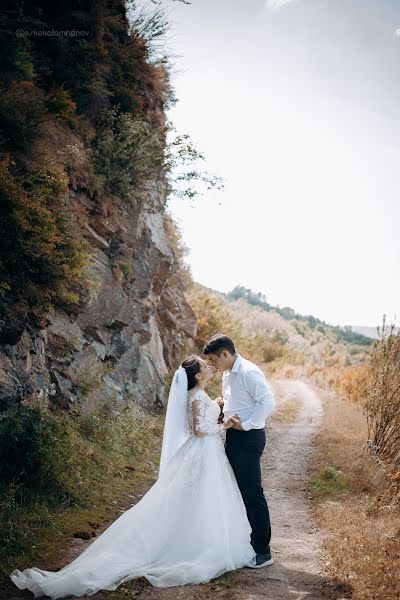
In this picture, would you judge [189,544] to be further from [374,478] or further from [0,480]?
[374,478]

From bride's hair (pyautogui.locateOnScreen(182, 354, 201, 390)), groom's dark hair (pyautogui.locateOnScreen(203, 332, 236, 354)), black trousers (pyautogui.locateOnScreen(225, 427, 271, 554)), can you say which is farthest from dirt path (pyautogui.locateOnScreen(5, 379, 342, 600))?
groom's dark hair (pyautogui.locateOnScreen(203, 332, 236, 354))

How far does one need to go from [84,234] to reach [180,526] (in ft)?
20.2

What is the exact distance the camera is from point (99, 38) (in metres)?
10.5

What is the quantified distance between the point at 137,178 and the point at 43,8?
163 inches

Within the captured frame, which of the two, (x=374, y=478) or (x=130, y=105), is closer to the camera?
(x=374, y=478)

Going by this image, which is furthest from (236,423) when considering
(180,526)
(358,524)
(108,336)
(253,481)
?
(108,336)

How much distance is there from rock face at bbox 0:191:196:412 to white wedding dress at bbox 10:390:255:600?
2342 millimetres

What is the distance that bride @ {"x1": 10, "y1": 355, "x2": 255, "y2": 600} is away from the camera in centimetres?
414

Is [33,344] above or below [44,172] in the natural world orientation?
below

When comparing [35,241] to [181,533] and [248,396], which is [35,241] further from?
[181,533]

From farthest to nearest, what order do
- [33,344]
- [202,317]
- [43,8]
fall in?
1. [202,317]
2. [43,8]
3. [33,344]

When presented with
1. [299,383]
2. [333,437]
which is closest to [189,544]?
[333,437]

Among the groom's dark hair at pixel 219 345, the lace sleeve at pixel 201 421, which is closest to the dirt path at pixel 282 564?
the lace sleeve at pixel 201 421

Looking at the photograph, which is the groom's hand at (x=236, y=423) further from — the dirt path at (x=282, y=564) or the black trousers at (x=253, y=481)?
the dirt path at (x=282, y=564)
